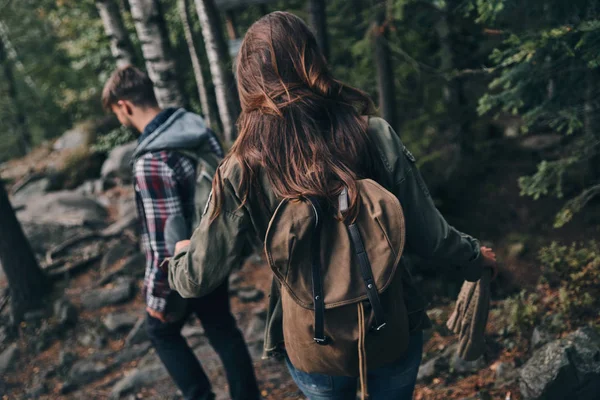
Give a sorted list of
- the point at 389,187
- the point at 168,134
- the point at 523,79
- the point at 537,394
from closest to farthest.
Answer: the point at 389,187 < the point at 168,134 < the point at 537,394 < the point at 523,79

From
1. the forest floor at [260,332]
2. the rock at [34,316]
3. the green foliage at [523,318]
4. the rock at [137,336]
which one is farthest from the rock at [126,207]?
the green foliage at [523,318]

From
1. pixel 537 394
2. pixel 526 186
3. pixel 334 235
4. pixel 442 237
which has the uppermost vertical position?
pixel 334 235

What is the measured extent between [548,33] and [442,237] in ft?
7.08

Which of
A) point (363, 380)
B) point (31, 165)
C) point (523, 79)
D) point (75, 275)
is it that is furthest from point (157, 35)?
point (31, 165)

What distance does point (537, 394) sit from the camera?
340cm

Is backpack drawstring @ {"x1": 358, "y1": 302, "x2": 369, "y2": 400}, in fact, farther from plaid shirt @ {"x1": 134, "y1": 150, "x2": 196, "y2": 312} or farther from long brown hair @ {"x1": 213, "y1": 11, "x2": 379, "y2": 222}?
plaid shirt @ {"x1": 134, "y1": 150, "x2": 196, "y2": 312}

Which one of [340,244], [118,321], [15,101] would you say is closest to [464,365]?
[340,244]

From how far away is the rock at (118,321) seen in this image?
633 cm

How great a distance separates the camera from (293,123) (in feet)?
6.28

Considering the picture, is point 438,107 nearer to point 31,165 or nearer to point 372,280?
point 372,280

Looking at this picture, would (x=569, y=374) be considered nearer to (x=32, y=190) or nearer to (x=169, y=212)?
(x=169, y=212)

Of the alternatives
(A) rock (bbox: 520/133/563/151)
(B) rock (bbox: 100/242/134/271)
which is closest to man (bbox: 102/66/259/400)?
(B) rock (bbox: 100/242/134/271)

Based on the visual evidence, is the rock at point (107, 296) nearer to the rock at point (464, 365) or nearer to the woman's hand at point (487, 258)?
the rock at point (464, 365)

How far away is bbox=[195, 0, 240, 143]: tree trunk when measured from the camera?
283 inches
